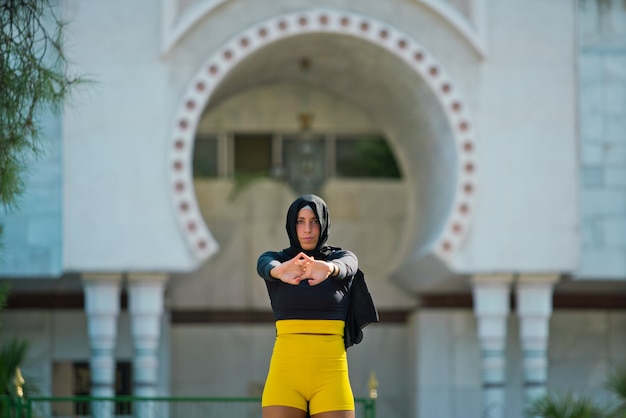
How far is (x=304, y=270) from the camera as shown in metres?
6.55

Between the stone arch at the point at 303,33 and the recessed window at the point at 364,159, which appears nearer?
the stone arch at the point at 303,33

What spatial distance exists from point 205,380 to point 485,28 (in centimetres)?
649

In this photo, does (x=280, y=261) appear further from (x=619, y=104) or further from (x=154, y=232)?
(x=619, y=104)

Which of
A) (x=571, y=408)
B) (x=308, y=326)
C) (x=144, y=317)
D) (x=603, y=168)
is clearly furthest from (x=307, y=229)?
(x=603, y=168)

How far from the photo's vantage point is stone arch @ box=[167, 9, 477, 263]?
1669cm

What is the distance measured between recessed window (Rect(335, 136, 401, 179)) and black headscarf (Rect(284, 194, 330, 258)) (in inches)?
546

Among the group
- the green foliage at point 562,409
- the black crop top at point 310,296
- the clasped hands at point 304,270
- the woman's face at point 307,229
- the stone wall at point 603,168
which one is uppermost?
the stone wall at point 603,168

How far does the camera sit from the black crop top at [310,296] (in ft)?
22.0

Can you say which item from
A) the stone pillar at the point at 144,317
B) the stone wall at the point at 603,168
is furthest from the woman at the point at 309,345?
the stone wall at the point at 603,168

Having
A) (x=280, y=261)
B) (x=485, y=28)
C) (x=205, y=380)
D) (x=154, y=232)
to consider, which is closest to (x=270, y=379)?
(x=280, y=261)

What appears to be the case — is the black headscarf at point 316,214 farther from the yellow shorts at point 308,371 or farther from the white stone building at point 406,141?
the white stone building at point 406,141

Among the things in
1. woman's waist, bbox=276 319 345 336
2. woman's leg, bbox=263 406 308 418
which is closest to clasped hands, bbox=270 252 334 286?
woman's waist, bbox=276 319 345 336

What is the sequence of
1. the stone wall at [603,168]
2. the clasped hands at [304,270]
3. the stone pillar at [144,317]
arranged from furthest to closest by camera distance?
the stone wall at [603,168] → the stone pillar at [144,317] → the clasped hands at [304,270]

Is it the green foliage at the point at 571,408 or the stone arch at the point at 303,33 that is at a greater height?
the stone arch at the point at 303,33
